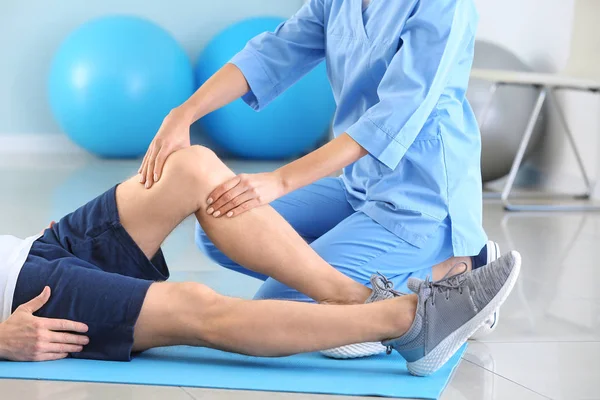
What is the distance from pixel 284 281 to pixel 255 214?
0.45ft

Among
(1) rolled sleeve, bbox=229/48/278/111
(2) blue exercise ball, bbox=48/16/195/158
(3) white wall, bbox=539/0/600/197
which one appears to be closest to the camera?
(1) rolled sleeve, bbox=229/48/278/111

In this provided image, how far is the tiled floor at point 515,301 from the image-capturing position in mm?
1423

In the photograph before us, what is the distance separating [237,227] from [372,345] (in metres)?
0.33

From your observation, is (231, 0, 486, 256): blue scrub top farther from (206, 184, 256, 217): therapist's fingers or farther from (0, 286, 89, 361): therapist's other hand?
(0, 286, 89, 361): therapist's other hand

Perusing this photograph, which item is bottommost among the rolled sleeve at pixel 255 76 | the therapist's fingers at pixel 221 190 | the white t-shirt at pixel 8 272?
the white t-shirt at pixel 8 272

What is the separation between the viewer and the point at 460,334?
4.83 ft

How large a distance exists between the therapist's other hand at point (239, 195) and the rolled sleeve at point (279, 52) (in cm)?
46

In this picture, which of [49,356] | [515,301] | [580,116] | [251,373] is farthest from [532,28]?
A: [49,356]

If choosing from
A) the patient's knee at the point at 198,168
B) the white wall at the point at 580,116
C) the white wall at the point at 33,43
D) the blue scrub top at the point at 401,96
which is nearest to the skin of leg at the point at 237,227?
the patient's knee at the point at 198,168

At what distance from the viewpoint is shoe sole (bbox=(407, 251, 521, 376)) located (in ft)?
4.73

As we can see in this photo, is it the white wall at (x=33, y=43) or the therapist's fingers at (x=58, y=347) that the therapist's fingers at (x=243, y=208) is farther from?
the white wall at (x=33, y=43)

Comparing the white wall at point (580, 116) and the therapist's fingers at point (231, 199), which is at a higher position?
the therapist's fingers at point (231, 199)

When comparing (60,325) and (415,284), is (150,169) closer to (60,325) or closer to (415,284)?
(60,325)

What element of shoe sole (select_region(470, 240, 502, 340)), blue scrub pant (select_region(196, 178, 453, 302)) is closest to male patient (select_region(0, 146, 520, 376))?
blue scrub pant (select_region(196, 178, 453, 302))
